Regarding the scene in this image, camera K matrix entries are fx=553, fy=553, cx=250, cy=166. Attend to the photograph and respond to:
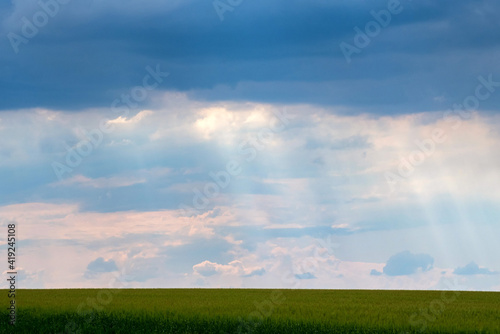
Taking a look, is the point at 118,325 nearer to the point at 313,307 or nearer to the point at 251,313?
the point at 251,313

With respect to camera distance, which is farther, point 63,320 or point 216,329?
point 63,320

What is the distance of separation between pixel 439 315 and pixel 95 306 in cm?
1845

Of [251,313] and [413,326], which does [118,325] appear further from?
[413,326]

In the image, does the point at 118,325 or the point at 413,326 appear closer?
the point at 413,326

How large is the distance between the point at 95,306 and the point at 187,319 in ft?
21.8

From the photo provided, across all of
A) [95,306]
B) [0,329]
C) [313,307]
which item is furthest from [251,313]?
[0,329]

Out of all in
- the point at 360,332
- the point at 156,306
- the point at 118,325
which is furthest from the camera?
the point at 156,306

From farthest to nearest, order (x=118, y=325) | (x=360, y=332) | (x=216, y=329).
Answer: (x=118, y=325) → (x=216, y=329) → (x=360, y=332)

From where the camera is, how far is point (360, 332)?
79.9 ft

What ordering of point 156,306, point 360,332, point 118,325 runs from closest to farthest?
point 360,332
point 118,325
point 156,306

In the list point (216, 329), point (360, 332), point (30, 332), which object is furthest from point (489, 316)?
point (30, 332)

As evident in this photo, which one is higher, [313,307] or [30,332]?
[313,307]

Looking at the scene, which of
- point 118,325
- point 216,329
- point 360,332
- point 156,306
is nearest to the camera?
point 360,332

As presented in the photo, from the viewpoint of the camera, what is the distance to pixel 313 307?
3081 cm
